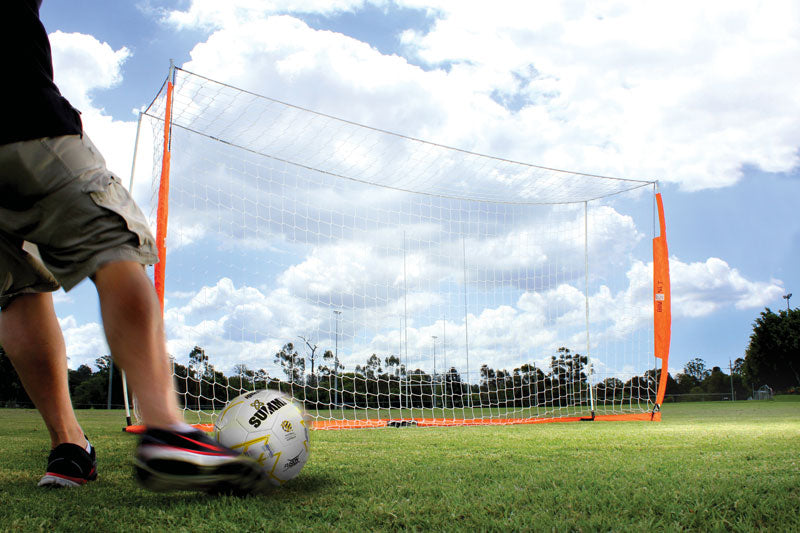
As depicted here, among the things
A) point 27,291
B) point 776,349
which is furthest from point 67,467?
point 776,349

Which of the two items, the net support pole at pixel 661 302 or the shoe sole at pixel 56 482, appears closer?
the shoe sole at pixel 56 482

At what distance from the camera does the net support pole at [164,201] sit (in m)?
5.39

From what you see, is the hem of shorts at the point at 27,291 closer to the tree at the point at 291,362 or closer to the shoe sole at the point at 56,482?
the shoe sole at the point at 56,482

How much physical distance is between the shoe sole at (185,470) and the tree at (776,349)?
43.2 m

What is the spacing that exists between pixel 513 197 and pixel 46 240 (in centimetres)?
878

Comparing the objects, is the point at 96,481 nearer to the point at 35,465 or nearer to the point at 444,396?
the point at 35,465

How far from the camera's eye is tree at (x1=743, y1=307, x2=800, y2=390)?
35531 millimetres

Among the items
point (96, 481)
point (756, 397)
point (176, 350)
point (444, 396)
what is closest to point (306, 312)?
point (176, 350)

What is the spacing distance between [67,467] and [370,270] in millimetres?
6519

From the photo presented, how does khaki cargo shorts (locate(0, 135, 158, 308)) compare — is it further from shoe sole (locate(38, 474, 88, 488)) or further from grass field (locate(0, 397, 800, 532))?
shoe sole (locate(38, 474, 88, 488))

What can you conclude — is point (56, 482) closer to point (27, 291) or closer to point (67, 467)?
point (67, 467)

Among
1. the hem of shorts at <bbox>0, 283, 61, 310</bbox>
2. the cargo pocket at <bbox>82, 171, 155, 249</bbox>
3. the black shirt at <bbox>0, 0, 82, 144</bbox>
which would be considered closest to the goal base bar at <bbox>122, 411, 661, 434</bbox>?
the hem of shorts at <bbox>0, 283, 61, 310</bbox>

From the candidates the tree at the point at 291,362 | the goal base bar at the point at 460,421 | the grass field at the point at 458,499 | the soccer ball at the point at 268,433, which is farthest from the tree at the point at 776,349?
the soccer ball at the point at 268,433

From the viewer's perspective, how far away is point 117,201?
1491 mm
